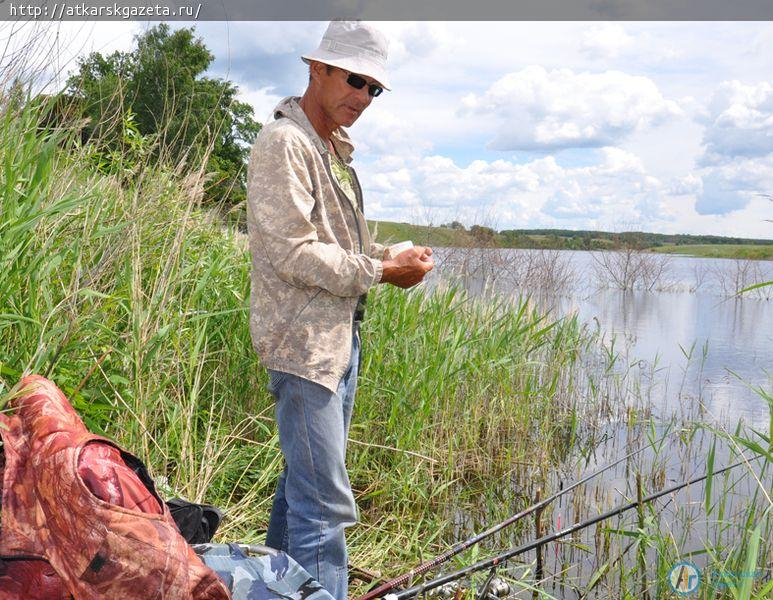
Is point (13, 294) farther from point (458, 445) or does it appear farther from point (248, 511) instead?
point (458, 445)

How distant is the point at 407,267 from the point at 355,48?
0.57 meters

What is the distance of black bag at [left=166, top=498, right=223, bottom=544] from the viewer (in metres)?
1.73

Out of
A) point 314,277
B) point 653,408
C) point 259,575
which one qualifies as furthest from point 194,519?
point 653,408

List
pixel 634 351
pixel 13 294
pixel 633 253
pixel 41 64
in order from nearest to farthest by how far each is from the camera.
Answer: pixel 13 294 < pixel 41 64 < pixel 634 351 < pixel 633 253

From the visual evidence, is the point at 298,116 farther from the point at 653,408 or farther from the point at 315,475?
the point at 653,408

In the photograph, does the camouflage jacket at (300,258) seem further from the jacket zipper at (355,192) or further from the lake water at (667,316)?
the lake water at (667,316)

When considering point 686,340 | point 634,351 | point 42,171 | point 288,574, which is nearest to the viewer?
point 288,574

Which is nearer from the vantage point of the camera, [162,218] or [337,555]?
[337,555]

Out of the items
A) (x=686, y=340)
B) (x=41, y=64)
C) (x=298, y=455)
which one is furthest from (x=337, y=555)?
(x=686, y=340)

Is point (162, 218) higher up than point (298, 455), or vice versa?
point (162, 218)

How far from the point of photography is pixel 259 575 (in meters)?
1.61

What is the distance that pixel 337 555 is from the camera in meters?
1.97

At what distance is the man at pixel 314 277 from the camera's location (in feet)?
6.10

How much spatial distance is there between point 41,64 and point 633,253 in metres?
21.1
